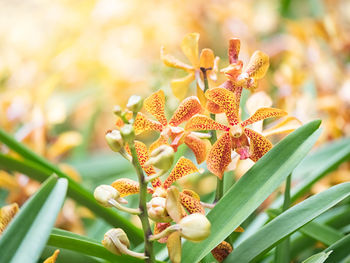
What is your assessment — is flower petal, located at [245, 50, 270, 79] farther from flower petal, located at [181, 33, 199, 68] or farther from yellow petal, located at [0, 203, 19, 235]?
yellow petal, located at [0, 203, 19, 235]

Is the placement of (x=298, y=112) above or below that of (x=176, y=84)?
below

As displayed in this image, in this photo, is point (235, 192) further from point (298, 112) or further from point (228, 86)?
point (298, 112)

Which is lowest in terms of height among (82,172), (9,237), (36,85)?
(82,172)

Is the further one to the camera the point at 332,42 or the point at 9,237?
the point at 332,42

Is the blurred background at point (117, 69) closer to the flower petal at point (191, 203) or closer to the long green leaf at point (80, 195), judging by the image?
the long green leaf at point (80, 195)

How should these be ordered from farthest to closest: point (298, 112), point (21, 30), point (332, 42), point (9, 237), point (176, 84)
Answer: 1. point (21, 30)
2. point (332, 42)
3. point (298, 112)
4. point (176, 84)
5. point (9, 237)

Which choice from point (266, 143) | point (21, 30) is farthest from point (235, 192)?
point (21, 30)

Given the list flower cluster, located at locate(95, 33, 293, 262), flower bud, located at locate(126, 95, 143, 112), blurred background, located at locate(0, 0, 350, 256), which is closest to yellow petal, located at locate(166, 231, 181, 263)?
flower cluster, located at locate(95, 33, 293, 262)

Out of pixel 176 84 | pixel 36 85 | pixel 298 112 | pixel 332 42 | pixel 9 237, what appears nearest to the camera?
pixel 9 237
